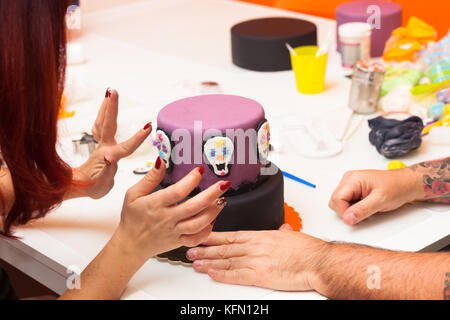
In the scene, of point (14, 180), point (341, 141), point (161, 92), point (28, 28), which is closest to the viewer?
point (28, 28)

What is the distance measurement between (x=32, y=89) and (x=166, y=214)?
0.28m

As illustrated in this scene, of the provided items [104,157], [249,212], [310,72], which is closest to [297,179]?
[249,212]

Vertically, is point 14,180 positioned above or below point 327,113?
above

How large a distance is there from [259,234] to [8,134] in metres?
0.45

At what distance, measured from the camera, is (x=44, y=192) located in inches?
40.4

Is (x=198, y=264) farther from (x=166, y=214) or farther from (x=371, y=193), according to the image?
(x=371, y=193)

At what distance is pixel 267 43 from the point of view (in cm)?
196

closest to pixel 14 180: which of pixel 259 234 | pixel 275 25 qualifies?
pixel 259 234

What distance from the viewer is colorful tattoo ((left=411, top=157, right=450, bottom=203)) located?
1.20 metres

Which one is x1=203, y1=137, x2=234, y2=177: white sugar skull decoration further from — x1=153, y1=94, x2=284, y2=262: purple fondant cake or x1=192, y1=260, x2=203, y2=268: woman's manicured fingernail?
x1=192, y1=260, x2=203, y2=268: woman's manicured fingernail

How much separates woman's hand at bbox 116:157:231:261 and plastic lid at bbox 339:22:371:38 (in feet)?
3.69

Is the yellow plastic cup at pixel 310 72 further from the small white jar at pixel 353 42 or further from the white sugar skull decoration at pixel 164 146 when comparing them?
the white sugar skull decoration at pixel 164 146

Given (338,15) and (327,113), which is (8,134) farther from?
(338,15)
